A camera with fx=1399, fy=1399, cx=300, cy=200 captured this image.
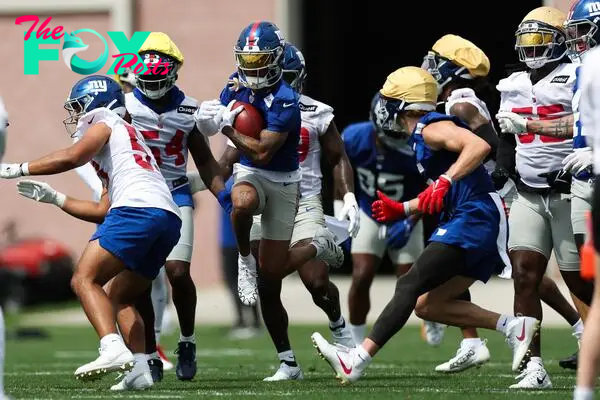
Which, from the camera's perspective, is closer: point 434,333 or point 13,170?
point 13,170

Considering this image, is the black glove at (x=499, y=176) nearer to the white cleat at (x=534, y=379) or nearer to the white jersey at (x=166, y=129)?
the white cleat at (x=534, y=379)

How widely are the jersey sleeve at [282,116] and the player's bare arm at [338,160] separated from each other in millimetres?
1041

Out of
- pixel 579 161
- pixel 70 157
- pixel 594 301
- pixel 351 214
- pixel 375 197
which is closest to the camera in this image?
pixel 594 301

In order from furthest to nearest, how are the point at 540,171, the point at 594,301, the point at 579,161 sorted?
the point at 540,171, the point at 579,161, the point at 594,301

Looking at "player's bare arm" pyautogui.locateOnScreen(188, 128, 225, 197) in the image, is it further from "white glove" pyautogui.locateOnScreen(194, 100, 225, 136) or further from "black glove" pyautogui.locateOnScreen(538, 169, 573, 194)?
"black glove" pyautogui.locateOnScreen(538, 169, 573, 194)

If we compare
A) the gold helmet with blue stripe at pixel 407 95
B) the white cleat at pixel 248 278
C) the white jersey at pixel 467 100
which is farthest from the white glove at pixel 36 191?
the white jersey at pixel 467 100

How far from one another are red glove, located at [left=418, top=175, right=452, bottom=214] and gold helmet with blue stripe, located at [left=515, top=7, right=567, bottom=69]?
1.12 metres

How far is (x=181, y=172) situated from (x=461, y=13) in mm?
12752

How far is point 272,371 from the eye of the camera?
887 cm

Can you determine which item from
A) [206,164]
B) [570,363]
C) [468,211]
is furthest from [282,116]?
[570,363]

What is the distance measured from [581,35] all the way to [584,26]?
0.16ft

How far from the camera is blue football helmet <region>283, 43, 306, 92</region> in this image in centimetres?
870

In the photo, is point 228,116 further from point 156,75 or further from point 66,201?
point 66,201

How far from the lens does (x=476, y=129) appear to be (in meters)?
8.26
